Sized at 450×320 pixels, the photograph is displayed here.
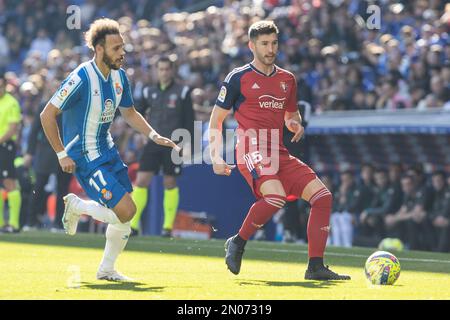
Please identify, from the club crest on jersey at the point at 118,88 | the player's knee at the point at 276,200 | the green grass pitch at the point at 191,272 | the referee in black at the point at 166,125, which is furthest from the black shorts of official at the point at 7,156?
the player's knee at the point at 276,200

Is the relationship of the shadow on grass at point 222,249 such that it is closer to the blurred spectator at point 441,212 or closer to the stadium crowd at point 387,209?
the blurred spectator at point 441,212

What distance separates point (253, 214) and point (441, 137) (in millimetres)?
7185

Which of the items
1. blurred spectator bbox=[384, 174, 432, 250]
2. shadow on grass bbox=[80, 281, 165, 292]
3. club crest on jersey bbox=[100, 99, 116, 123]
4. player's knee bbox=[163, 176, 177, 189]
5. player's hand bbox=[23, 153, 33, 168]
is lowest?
shadow on grass bbox=[80, 281, 165, 292]

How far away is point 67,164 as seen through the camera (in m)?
9.34

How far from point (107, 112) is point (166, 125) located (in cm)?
674

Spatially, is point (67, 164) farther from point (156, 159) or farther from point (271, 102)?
point (156, 159)

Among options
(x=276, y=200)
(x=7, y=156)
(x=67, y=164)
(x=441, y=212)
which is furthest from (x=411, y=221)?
(x=67, y=164)

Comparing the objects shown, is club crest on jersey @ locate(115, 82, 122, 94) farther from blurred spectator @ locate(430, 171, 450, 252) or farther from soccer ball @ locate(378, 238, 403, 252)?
blurred spectator @ locate(430, 171, 450, 252)

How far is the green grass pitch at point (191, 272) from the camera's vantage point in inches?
331

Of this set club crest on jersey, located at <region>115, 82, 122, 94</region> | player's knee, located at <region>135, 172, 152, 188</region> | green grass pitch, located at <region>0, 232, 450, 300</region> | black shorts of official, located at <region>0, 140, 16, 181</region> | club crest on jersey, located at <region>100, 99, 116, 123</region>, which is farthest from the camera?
black shorts of official, located at <region>0, 140, 16, 181</region>

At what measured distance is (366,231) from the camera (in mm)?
16812

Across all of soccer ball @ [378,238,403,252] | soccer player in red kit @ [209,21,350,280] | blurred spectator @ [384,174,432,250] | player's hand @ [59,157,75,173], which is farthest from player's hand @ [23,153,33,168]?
player's hand @ [59,157,75,173]

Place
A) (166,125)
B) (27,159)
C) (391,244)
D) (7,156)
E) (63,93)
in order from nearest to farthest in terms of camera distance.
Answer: (63,93) → (391,244) → (166,125) → (7,156) → (27,159)

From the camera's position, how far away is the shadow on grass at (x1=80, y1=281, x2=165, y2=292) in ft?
28.7
